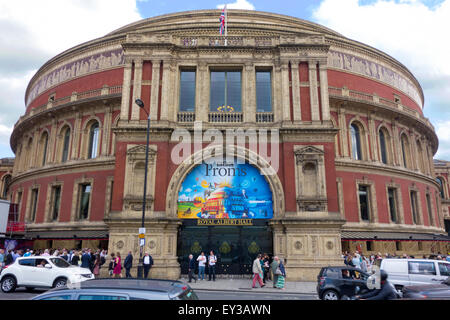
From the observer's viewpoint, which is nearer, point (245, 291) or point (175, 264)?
point (245, 291)

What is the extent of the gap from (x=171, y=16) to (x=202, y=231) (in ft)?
93.8

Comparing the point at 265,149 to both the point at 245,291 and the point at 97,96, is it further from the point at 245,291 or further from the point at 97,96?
the point at 97,96

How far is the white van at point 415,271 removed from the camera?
1375 cm

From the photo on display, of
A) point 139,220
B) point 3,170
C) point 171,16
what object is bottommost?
point 139,220

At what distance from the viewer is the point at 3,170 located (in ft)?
181

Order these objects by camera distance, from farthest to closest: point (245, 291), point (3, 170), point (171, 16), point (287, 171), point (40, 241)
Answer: point (3, 170) → point (171, 16) → point (40, 241) → point (287, 171) → point (245, 291)

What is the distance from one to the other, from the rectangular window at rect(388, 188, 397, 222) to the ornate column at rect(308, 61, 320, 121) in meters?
16.2

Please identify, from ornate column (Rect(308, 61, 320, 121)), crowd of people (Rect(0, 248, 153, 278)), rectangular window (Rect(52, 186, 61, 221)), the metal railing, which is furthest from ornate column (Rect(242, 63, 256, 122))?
rectangular window (Rect(52, 186, 61, 221))

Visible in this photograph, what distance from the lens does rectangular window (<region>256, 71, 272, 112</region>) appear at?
24.4m

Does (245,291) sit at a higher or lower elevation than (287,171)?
lower

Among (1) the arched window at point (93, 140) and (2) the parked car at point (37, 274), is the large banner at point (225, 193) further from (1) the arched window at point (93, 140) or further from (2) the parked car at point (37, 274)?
(1) the arched window at point (93, 140)

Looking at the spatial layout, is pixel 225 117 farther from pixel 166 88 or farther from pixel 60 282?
pixel 60 282
